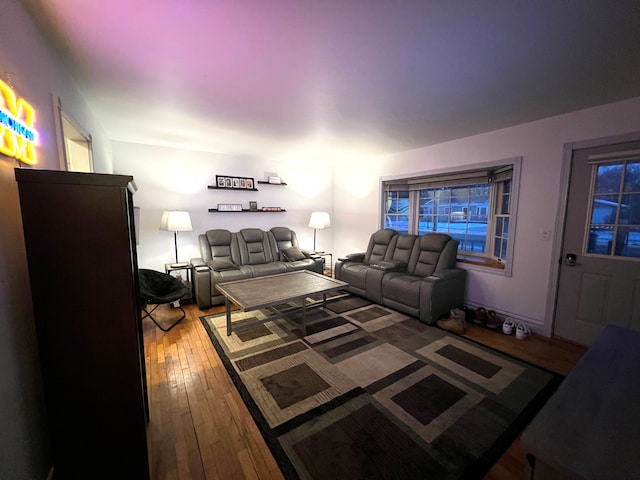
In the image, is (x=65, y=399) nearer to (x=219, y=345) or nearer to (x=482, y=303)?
(x=219, y=345)

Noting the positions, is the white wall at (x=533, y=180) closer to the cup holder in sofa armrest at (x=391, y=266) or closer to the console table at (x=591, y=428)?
the cup holder in sofa armrest at (x=391, y=266)

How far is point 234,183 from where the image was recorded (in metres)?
4.72

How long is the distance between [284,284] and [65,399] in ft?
6.89

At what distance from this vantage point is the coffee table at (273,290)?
257 centimetres

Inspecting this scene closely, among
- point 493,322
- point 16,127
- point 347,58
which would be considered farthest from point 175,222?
point 493,322

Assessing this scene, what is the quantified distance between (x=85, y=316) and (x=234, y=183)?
152 inches

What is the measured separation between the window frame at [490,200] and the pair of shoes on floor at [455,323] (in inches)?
32.0

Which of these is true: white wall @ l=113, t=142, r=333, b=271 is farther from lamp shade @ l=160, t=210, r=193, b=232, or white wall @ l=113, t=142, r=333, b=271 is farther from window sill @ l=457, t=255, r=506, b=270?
window sill @ l=457, t=255, r=506, b=270

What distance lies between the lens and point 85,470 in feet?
4.00

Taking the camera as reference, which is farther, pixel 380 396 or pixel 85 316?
pixel 380 396

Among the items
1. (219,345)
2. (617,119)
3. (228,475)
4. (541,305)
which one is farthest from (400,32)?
(541,305)

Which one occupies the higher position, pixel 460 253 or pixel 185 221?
pixel 185 221

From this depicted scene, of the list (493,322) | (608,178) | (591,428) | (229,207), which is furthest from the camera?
(229,207)

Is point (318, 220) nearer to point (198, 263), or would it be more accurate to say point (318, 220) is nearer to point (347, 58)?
point (198, 263)
